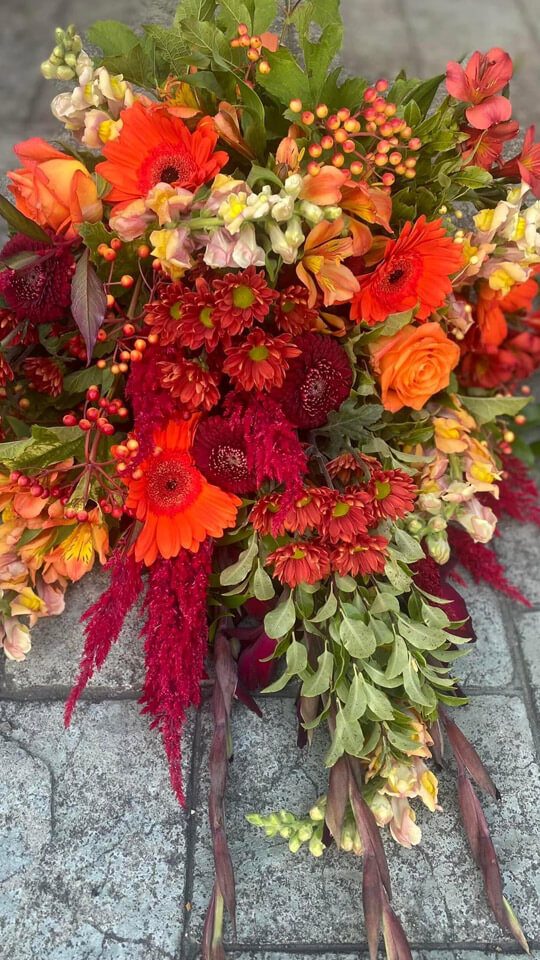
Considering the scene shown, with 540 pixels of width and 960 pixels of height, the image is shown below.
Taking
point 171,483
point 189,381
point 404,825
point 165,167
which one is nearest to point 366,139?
point 165,167

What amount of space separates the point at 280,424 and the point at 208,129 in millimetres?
318

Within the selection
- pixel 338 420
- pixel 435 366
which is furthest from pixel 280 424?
pixel 435 366

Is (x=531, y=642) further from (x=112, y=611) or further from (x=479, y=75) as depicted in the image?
(x=479, y=75)

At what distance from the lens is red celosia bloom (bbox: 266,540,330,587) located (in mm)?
825

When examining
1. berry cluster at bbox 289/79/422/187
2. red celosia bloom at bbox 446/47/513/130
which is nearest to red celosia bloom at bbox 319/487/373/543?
berry cluster at bbox 289/79/422/187

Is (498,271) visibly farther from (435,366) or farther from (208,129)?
(208,129)

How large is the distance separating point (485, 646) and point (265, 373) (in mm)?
537

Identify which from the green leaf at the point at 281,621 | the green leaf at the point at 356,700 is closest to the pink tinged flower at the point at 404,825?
the green leaf at the point at 356,700

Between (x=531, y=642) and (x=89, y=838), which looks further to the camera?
(x=531, y=642)

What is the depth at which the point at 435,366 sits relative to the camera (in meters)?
0.91

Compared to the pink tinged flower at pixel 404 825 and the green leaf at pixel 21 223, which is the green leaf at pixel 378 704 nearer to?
the pink tinged flower at pixel 404 825

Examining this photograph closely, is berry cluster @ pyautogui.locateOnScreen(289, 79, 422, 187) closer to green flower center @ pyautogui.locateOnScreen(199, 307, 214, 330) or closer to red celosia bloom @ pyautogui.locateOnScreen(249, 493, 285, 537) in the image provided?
green flower center @ pyautogui.locateOnScreen(199, 307, 214, 330)

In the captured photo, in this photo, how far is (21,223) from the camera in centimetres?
82

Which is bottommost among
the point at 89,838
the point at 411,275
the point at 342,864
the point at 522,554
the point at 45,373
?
the point at 89,838
